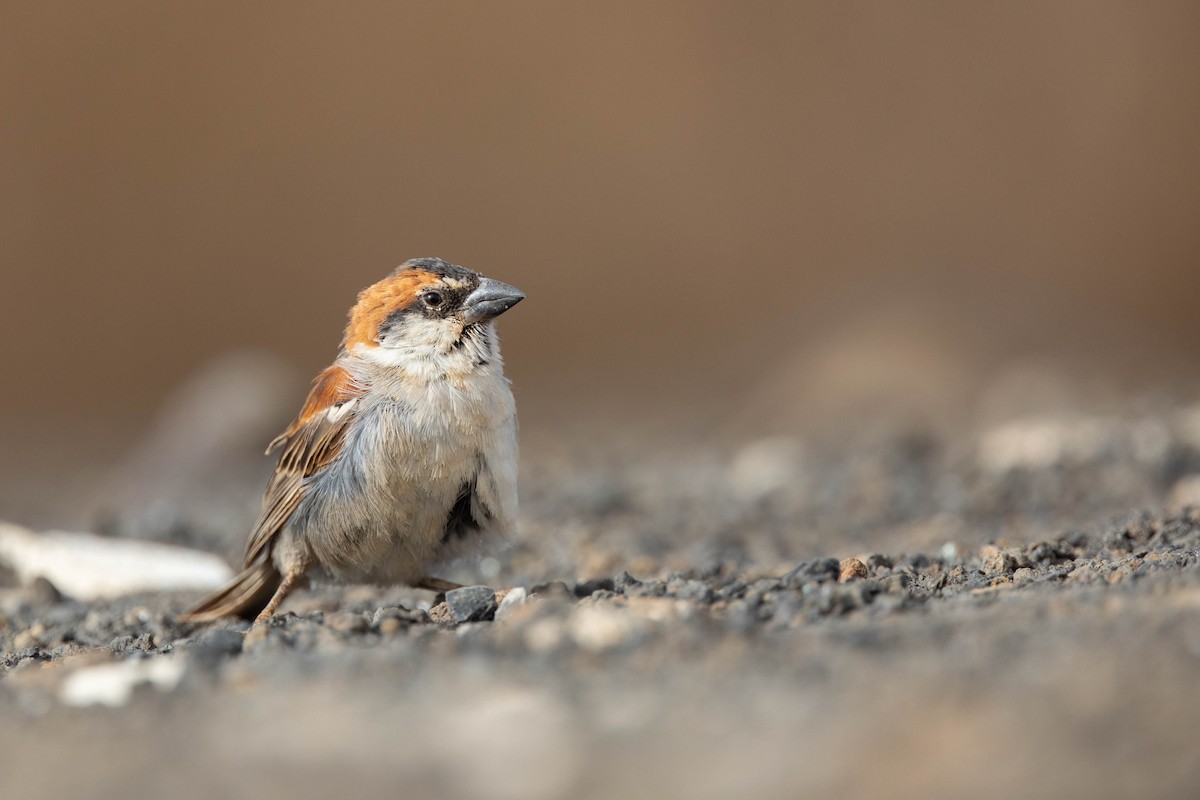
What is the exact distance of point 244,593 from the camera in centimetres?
555

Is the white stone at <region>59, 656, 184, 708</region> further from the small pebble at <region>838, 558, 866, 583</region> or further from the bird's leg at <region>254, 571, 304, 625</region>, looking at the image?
the small pebble at <region>838, 558, 866, 583</region>

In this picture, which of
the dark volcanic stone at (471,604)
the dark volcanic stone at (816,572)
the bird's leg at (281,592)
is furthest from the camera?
the bird's leg at (281,592)

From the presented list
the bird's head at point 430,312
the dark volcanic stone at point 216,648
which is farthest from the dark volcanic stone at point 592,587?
the dark volcanic stone at point 216,648

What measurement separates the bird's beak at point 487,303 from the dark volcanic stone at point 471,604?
4.43 feet

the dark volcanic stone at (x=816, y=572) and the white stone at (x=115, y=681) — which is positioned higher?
the dark volcanic stone at (x=816, y=572)

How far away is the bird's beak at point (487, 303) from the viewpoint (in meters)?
5.19

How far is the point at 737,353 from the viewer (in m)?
18.5

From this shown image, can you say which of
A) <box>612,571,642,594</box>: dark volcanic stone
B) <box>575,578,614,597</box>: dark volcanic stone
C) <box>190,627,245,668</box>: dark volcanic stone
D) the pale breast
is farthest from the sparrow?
<box>190,627,245,668</box>: dark volcanic stone

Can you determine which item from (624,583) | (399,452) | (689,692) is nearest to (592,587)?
(624,583)

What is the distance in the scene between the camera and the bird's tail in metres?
5.52

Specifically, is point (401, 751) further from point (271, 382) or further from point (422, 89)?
point (422, 89)

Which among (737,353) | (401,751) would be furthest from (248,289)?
(401,751)

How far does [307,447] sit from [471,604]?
1429mm

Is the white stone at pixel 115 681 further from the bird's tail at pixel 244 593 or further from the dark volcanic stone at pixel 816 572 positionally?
the bird's tail at pixel 244 593
